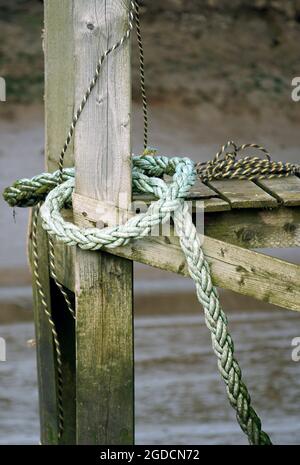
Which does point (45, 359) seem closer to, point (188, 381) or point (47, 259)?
point (47, 259)

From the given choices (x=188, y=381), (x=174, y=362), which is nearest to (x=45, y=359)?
(x=188, y=381)

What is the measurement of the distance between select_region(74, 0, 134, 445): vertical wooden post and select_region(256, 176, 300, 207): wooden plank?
1.87 ft

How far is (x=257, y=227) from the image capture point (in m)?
3.43

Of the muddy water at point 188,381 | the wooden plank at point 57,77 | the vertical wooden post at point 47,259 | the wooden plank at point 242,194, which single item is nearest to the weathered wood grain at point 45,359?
the vertical wooden post at point 47,259

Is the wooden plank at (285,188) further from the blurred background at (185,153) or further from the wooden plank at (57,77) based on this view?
the blurred background at (185,153)

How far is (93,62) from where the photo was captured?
10.3ft

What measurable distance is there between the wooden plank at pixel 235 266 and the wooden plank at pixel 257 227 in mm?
150

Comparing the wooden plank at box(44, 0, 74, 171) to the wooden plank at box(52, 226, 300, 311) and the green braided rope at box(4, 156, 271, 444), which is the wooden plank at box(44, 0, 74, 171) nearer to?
the green braided rope at box(4, 156, 271, 444)

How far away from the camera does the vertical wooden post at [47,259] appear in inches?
160

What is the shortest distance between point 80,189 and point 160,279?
4688mm

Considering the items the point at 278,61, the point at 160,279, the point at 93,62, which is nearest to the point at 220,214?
the point at 93,62

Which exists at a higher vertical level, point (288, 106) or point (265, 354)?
point (288, 106)

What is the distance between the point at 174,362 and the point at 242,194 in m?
3.09
